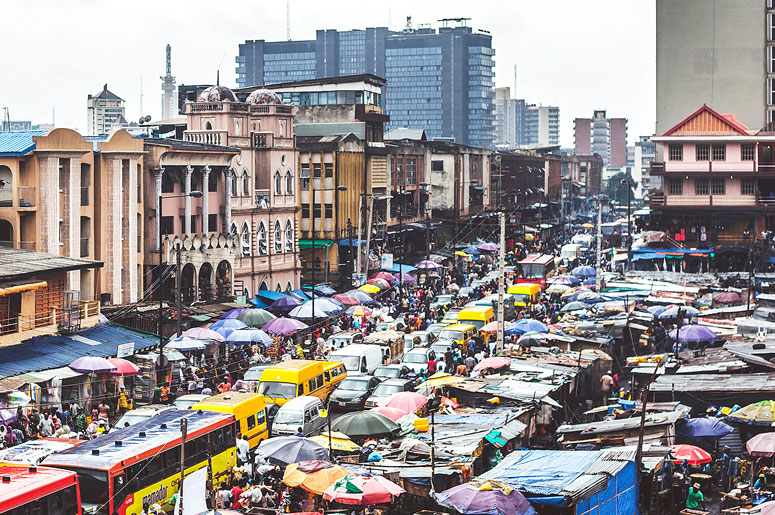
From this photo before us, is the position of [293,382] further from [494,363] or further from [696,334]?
[696,334]

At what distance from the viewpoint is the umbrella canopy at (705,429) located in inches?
1061

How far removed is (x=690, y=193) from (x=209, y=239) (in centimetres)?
3839

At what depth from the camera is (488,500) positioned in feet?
63.7

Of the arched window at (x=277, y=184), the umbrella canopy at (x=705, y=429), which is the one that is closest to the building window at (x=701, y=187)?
the arched window at (x=277, y=184)

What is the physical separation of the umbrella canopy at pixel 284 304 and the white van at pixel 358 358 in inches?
498

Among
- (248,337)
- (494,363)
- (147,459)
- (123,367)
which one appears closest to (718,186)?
(494,363)

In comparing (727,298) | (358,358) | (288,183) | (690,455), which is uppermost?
(288,183)

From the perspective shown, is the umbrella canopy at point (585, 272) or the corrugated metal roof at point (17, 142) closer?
the corrugated metal roof at point (17, 142)

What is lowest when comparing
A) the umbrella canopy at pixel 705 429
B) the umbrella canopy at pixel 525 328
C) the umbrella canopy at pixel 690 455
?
the umbrella canopy at pixel 690 455

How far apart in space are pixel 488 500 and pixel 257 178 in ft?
138

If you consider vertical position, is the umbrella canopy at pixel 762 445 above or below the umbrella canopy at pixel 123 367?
below

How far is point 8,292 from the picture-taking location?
111ft

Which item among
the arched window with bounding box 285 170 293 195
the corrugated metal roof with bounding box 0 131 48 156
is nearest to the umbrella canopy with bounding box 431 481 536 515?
the corrugated metal roof with bounding box 0 131 48 156

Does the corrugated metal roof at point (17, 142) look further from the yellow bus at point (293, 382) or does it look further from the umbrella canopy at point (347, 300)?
the umbrella canopy at point (347, 300)
